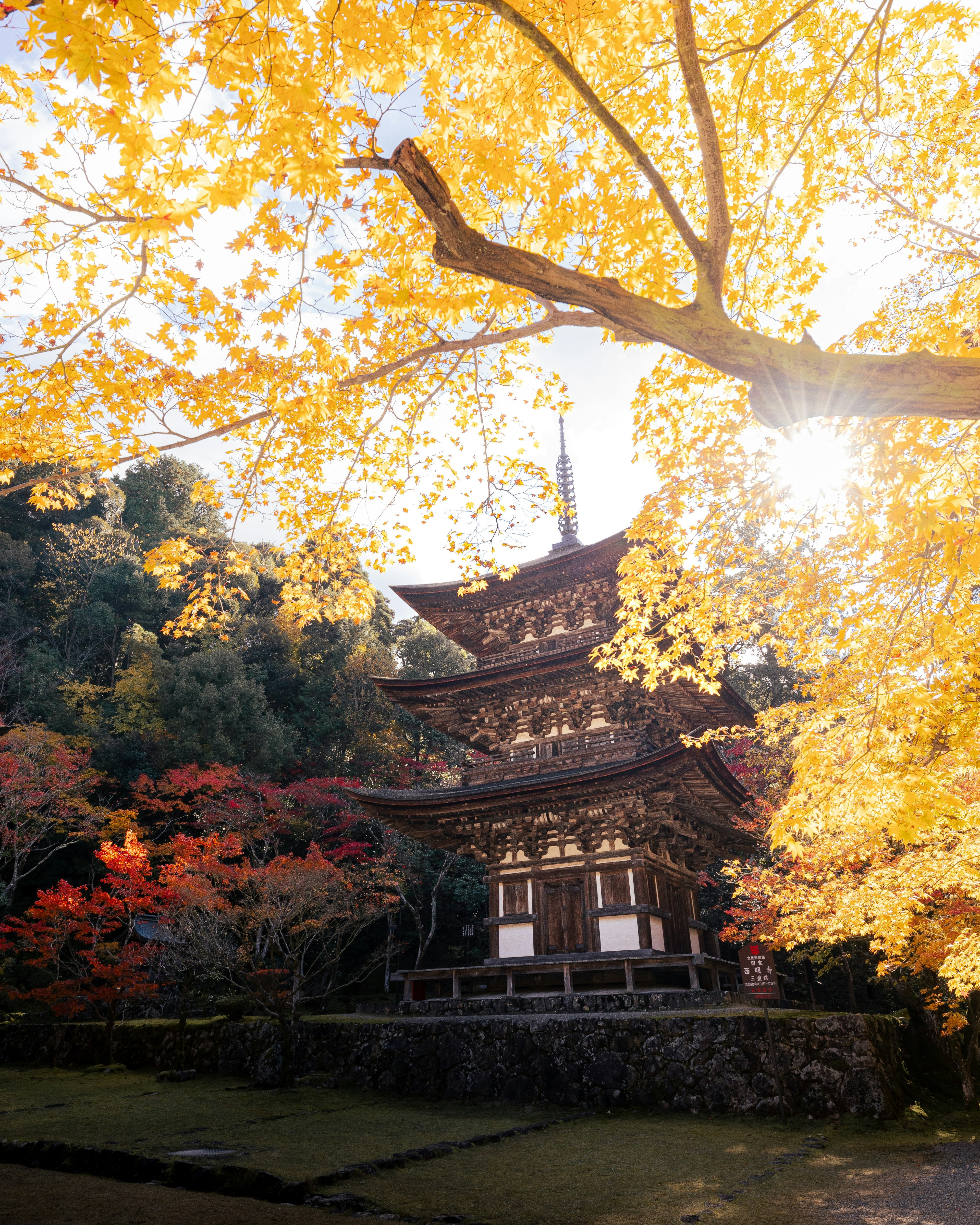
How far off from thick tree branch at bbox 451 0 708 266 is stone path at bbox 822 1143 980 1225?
667cm

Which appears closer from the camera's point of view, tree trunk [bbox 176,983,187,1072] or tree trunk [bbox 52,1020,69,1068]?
tree trunk [bbox 176,983,187,1072]

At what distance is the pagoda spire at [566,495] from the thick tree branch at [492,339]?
34.3ft

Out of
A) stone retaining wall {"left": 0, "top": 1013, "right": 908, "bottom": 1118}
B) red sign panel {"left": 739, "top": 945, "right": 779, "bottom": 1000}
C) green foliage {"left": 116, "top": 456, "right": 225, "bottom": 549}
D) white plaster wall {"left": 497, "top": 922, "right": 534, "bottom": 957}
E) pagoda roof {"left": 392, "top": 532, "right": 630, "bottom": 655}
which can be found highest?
green foliage {"left": 116, "top": 456, "right": 225, "bottom": 549}

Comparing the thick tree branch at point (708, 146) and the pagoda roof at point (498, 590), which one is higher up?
the pagoda roof at point (498, 590)

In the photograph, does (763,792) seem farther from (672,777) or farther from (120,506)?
(120,506)

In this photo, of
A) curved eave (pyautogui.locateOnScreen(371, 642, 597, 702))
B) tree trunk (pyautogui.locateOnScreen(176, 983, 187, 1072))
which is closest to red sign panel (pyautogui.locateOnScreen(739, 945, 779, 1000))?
curved eave (pyautogui.locateOnScreen(371, 642, 597, 702))

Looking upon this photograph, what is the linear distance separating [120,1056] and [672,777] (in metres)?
12.2

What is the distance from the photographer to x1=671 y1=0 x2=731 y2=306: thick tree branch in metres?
3.99

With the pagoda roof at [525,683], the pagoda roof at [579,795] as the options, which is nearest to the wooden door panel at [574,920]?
the pagoda roof at [579,795]

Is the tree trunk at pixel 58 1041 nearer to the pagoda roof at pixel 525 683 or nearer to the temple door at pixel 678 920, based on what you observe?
the pagoda roof at pixel 525 683

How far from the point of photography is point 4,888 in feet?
62.7

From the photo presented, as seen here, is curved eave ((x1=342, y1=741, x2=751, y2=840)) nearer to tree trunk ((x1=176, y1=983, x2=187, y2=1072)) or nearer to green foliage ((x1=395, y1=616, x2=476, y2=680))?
tree trunk ((x1=176, y1=983, x2=187, y2=1072))

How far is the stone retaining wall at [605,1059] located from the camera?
877 cm

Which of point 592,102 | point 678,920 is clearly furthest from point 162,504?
point 592,102
